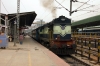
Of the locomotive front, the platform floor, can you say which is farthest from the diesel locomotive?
the platform floor

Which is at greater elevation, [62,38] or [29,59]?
[62,38]

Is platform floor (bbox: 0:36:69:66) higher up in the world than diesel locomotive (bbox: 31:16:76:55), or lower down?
lower down

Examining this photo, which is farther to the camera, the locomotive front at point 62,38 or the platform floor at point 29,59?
the locomotive front at point 62,38

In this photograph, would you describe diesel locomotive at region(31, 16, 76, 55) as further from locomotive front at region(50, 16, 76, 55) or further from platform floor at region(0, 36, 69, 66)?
platform floor at region(0, 36, 69, 66)

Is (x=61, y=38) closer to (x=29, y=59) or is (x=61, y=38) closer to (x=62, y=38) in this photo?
(x=62, y=38)

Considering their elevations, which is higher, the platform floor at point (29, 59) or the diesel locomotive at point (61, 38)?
the diesel locomotive at point (61, 38)

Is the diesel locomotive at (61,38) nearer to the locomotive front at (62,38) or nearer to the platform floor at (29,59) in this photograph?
the locomotive front at (62,38)

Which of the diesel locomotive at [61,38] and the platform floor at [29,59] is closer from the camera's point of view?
the platform floor at [29,59]

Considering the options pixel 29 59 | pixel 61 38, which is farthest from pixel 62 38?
pixel 29 59

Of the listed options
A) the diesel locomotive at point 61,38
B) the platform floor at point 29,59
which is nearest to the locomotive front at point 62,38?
the diesel locomotive at point 61,38

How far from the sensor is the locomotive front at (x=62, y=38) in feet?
54.0

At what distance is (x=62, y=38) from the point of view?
57.1 feet

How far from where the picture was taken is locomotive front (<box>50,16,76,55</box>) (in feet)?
54.0

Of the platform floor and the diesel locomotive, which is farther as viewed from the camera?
the diesel locomotive
